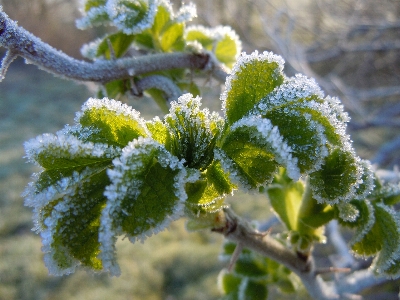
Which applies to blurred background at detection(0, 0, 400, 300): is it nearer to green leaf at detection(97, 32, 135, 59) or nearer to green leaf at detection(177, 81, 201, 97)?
green leaf at detection(177, 81, 201, 97)

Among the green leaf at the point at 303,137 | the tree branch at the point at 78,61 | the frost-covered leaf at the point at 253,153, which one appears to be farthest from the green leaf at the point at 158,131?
the tree branch at the point at 78,61

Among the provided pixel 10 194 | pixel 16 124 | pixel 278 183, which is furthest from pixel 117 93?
pixel 16 124

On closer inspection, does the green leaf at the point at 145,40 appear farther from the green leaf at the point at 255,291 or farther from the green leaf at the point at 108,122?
the green leaf at the point at 255,291

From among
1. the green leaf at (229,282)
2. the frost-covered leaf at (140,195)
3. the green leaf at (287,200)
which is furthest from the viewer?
the green leaf at (229,282)

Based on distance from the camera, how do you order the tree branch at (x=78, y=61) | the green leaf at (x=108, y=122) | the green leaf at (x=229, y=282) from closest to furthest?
the green leaf at (x=108, y=122), the tree branch at (x=78, y=61), the green leaf at (x=229, y=282)

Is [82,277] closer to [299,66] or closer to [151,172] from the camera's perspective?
[299,66]

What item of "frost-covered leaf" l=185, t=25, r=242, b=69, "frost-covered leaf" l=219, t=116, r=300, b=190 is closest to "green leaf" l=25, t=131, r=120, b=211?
"frost-covered leaf" l=219, t=116, r=300, b=190

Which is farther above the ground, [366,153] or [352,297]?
[366,153]

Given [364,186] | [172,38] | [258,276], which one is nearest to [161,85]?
[172,38]
